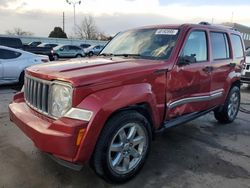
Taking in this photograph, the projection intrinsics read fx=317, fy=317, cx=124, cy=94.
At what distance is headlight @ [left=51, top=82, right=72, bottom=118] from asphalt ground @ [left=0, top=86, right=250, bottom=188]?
868 mm

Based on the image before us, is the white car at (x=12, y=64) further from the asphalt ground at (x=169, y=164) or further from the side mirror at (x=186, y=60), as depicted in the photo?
the side mirror at (x=186, y=60)

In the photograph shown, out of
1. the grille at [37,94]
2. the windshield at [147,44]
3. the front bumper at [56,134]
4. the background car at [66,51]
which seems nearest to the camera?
the front bumper at [56,134]

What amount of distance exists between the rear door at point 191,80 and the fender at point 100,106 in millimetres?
838

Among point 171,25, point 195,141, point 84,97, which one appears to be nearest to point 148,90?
point 84,97

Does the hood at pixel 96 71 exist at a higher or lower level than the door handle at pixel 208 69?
higher

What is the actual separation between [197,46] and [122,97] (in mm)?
2003

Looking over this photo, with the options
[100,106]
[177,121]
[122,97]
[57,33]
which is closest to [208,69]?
[177,121]

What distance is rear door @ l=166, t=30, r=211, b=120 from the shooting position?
4.34 metres

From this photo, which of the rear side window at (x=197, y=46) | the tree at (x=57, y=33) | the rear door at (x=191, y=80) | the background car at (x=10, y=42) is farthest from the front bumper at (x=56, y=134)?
the tree at (x=57, y=33)

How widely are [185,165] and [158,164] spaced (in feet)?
1.19

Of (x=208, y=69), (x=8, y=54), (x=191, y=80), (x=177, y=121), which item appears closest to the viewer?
(x=177, y=121)

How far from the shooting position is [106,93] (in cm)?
337

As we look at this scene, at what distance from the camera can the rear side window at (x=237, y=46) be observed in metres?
6.15

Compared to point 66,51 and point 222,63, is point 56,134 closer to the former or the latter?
point 222,63
